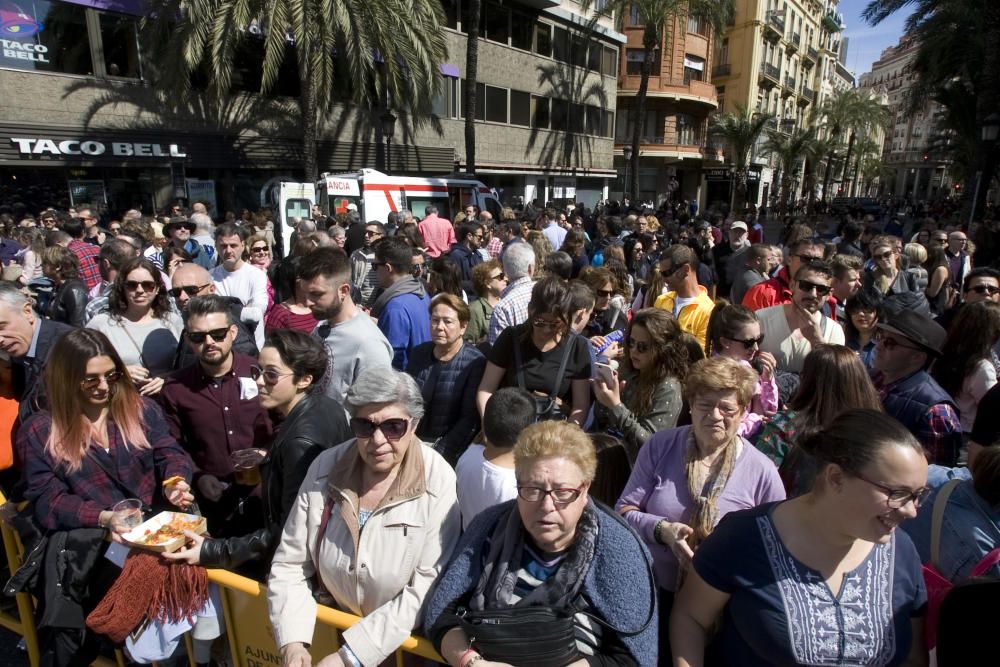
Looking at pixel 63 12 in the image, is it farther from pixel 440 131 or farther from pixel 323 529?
pixel 323 529

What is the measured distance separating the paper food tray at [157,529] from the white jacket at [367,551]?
0.46 metres

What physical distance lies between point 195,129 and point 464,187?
806cm

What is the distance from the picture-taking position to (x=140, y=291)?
3.83 meters

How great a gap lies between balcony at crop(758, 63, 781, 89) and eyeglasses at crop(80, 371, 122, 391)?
160 feet

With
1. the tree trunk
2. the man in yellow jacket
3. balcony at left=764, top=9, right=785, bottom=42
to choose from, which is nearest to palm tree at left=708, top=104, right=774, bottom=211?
balcony at left=764, top=9, right=785, bottom=42

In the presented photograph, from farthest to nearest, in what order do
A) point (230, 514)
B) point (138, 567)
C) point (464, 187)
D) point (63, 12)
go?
1. point (464, 187)
2. point (63, 12)
3. point (230, 514)
4. point (138, 567)

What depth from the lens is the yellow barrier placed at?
2.19 meters

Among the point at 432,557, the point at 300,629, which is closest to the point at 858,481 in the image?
the point at 432,557

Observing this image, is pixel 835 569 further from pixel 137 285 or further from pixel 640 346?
pixel 137 285

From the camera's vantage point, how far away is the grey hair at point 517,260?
4.80 m

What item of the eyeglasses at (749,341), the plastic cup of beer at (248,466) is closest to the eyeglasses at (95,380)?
the plastic cup of beer at (248,466)

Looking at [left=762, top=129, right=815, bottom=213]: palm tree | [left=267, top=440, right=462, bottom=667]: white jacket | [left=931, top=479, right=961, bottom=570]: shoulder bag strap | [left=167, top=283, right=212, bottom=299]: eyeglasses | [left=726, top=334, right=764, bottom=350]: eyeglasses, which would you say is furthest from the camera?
[left=762, top=129, right=815, bottom=213]: palm tree

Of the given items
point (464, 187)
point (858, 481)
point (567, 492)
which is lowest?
point (567, 492)

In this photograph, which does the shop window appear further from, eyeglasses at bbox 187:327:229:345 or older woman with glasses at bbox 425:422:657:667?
older woman with glasses at bbox 425:422:657:667
